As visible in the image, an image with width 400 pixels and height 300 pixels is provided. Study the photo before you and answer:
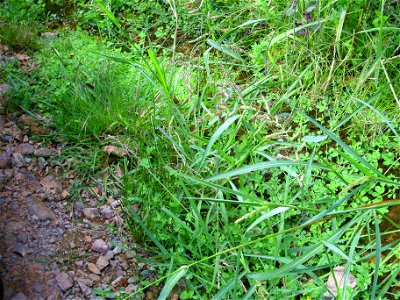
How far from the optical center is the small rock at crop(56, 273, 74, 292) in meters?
2.26

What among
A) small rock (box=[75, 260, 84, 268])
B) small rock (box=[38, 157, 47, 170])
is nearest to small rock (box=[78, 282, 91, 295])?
small rock (box=[75, 260, 84, 268])

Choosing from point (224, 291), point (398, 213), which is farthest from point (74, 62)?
point (398, 213)

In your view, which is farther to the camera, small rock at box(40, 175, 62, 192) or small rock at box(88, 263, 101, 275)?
small rock at box(40, 175, 62, 192)

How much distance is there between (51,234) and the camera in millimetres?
2471

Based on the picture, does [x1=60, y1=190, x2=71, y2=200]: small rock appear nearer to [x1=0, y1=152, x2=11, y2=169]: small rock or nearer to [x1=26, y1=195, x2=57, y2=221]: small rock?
[x1=26, y1=195, x2=57, y2=221]: small rock

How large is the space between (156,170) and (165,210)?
13.2 inches

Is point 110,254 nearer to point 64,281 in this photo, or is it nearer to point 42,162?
point 64,281

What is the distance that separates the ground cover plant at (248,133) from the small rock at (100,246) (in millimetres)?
158

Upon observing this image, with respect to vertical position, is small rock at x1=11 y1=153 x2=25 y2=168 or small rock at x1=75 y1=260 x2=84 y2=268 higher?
small rock at x1=11 y1=153 x2=25 y2=168

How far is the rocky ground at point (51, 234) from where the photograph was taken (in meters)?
2.26

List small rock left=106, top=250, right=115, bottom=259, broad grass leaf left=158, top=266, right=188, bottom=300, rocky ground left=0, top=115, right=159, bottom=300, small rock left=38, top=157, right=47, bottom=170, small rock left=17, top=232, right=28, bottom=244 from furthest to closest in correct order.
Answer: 1. small rock left=38, top=157, right=47, bottom=170
2. small rock left=106, top=250, right=115, bottom=259
3. small rock left=17, top=232, right=28, bottom=244
4. rocky ground left=0, top=115, right=159, bottom=300
5. broad grass leaf left=158, top=266, right=188, bottom=300

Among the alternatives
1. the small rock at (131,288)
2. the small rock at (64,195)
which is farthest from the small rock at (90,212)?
the small rock at (131,288)

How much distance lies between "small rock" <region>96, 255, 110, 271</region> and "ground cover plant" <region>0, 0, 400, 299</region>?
19cm

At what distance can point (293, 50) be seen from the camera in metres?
3.06
